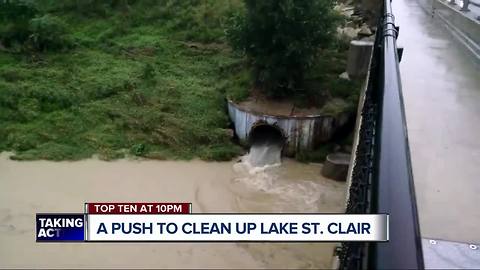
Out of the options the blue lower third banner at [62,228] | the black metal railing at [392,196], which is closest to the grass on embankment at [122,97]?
the blue lower third banner at [62,228]

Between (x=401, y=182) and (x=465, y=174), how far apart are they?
311 cm

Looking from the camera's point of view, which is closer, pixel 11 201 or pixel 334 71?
pixel 11 201

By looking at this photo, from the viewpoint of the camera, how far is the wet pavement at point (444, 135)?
11.8 feet

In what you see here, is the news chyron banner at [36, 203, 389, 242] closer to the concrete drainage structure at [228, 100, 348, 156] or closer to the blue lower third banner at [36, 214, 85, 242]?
the blue lower third banner at [36, 214, 85, 242]

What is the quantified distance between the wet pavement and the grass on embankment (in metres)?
5.52

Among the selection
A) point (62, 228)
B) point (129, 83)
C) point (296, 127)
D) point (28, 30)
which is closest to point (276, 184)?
point (296, 127)

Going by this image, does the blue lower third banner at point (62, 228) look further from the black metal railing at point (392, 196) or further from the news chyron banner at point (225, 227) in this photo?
the black metal railing at point (392, 196)

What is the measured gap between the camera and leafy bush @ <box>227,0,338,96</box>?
11.9 meters

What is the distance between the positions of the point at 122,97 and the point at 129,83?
80 centimetres

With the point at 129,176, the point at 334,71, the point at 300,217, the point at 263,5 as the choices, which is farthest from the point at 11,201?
the point at 334,71

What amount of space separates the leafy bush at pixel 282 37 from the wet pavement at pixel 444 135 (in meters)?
3.16

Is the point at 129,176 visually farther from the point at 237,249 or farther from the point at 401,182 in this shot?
the point at 401,182

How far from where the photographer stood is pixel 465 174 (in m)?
4.24

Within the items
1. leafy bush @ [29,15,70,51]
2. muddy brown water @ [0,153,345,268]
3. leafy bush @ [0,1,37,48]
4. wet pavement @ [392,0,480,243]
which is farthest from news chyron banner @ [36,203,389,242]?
leafy bush @ [0,1,37,48]
